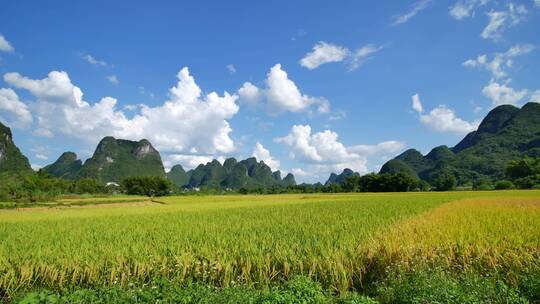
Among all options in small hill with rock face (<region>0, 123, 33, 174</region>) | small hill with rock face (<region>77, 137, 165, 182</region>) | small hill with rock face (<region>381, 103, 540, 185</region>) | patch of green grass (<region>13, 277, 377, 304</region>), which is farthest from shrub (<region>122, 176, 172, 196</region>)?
small hill with rock face (<region>381, 103, 540, 185</region>)

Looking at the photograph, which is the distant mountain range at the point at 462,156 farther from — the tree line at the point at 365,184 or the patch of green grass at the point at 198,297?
the patch of green grass at the point at 198,297

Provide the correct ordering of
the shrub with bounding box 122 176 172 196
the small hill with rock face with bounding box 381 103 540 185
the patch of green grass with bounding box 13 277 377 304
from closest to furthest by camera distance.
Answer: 1. the patch of green grass with bounding box 13 277 377 304
2. the shrub with bounding box 122 176 172 196
3. the small hill with rock face with bounding box 381 103 540 185

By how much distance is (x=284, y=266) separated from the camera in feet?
27.4

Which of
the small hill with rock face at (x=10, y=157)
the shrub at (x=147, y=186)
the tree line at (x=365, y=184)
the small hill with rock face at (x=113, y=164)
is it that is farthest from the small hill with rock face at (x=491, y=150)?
the small hill with rock face at (x=10, y=157)

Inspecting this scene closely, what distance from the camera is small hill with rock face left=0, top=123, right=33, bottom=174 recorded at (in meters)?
125

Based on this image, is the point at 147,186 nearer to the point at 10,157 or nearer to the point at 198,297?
the point at 10,157

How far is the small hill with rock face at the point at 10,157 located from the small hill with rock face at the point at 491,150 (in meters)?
158

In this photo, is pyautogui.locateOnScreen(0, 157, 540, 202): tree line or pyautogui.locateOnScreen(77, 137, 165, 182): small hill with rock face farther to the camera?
pyautogui.locateOnScreen(77, 137, 165, 182): small hill with rock face

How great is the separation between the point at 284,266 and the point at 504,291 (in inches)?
173

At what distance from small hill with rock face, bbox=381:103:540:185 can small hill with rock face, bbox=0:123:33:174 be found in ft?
519

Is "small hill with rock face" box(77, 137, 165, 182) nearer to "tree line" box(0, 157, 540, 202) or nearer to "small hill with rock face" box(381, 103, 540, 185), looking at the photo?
"tree line" box(0, 157, 540, 202)

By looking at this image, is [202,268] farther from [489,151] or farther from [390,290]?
[489,151]

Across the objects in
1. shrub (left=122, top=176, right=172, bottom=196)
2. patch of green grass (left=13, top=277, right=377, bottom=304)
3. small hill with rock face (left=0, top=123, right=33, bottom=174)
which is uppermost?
small hill with rock face (left=0, top=123, right=33, bottom=174)

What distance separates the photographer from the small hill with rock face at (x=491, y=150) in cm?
13238
